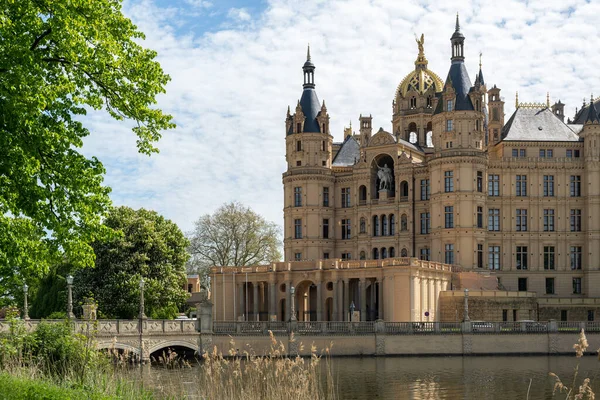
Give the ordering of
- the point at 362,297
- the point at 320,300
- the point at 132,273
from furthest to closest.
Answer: the point at 320,300, the point at 362,297, the point at 132,273

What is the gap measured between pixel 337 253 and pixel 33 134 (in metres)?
60.8

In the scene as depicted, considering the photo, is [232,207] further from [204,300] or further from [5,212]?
[5,212]

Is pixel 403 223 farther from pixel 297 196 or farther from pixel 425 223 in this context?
pixel 297 196

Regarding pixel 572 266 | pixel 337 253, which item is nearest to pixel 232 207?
pixel 337 253

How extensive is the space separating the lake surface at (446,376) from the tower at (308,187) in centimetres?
2491

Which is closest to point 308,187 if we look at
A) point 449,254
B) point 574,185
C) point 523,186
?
point 449,254

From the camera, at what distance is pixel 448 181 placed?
69562 mm

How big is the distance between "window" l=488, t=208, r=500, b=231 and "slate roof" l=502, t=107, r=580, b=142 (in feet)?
21.7

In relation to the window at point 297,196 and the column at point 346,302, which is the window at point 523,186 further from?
the window at point 297,196

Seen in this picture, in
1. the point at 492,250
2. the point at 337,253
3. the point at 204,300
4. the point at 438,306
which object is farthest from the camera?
the point at 337,253

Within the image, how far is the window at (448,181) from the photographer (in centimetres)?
6925

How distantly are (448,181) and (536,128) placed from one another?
1132cm

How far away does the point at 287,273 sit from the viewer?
6512 cm

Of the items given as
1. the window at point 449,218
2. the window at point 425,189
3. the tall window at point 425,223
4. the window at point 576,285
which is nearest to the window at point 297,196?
the window at point 425,189
